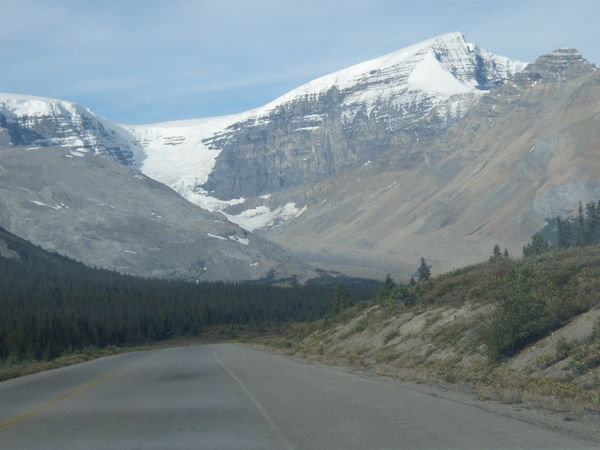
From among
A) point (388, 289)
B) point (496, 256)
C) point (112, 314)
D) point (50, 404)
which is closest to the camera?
point (50, 404)

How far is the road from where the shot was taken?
13.6 meters

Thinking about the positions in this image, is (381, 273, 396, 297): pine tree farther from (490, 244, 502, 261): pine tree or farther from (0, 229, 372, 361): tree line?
(0, 229, 372, 361): tree line

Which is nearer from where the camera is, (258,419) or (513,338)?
(258,419)

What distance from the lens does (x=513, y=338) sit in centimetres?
2608

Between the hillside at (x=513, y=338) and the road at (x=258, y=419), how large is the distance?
296cm

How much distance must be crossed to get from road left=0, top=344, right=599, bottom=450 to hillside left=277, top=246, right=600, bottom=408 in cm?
296

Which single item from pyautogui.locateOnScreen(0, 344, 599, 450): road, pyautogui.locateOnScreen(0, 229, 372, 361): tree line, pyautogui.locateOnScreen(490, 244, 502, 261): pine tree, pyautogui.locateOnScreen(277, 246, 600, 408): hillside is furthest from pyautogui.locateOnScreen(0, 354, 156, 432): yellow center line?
pyautogui.locateOnScreen(0, 229, 372, 361): tree line

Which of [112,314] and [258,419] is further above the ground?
[258,419]

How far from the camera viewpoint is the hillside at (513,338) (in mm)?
21203

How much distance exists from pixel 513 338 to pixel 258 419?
12.3 meters

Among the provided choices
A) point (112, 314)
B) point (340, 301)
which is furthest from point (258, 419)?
point (112, 314)

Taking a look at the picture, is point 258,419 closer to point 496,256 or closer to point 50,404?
point 50,404

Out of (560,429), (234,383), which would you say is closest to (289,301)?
(234,383)

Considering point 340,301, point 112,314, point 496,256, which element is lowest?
point 112,314
